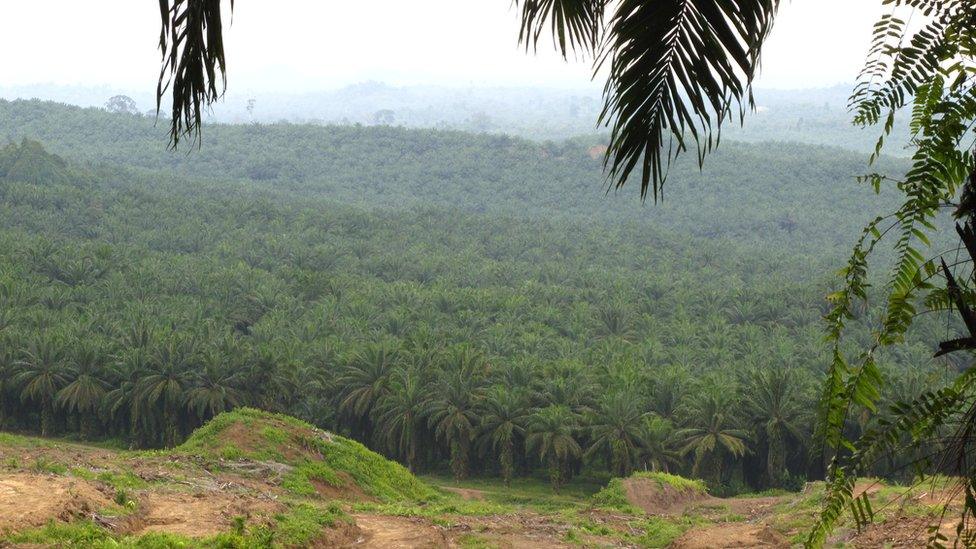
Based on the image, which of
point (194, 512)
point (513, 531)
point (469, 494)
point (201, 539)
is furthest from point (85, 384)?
point (201, 539)

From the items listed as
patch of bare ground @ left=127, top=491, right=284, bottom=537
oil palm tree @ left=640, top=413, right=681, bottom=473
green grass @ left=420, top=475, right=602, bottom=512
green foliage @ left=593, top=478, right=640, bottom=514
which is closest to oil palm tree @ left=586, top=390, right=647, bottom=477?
oil palm tree @ left=640, top=413, right=681, bottom=473

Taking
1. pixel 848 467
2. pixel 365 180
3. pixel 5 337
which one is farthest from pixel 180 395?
pixel 365 180

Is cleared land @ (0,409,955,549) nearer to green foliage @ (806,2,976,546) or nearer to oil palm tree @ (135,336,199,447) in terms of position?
green foliage @ (806,2,976,546)

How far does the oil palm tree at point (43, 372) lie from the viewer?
43359 millimetres

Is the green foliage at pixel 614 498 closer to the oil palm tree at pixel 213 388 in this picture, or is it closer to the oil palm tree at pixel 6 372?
the oil palm tree at pixel 213 388

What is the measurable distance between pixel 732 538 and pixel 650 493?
40.5ft

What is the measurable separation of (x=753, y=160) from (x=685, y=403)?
4486 inches

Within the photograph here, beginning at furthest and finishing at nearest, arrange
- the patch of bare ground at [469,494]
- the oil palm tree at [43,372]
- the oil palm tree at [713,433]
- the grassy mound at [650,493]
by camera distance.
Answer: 1. the oil palm tree at [43,372]
2. the oil palm tree at [713,433]
3. the patch of bare ground at [469,494]
4. the grassy mound at [650,493]

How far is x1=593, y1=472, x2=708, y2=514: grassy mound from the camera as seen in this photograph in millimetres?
29234

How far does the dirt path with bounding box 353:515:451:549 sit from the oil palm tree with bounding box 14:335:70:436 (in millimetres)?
29589

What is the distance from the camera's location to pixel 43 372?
4366 centimetres

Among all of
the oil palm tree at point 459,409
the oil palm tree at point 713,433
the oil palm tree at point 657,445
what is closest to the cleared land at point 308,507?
the oil palm tree at point 713,433

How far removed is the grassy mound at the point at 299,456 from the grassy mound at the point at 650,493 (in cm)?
584

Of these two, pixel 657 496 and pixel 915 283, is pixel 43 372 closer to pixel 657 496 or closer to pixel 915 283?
pixel 657 496
